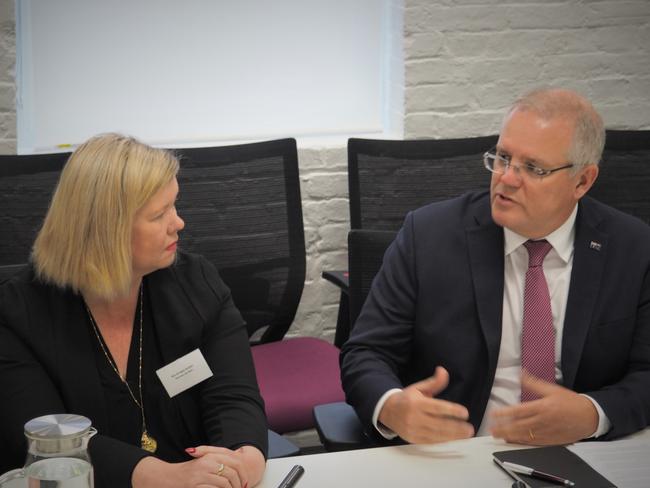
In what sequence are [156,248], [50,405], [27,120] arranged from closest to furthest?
[50,405] < [156,248] < [27,120]

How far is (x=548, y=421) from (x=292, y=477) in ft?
1.56

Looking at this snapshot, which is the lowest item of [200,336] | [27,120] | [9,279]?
[200,336]

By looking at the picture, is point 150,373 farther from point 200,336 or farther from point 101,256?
point 101,256

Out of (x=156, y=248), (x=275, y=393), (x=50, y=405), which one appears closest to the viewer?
(x=50, y=405)

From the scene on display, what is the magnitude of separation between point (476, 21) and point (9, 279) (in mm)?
2143

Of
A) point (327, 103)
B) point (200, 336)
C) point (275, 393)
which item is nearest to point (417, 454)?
point (200, 336)

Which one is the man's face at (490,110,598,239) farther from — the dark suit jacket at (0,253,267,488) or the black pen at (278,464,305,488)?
the black pen at (278,464,305,488)

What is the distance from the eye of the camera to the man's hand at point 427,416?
4.90 ft

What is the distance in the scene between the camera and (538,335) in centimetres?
186

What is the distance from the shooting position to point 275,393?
2.48m

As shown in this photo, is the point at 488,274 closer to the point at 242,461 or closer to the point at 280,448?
the point at 280,448

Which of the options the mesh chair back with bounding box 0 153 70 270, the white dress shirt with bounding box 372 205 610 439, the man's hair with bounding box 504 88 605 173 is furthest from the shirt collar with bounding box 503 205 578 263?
the mesh chair back with bounding box 0 153 70 270

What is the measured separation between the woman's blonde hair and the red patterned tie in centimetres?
85

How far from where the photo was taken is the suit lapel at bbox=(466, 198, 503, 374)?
Result: 6.07ft
